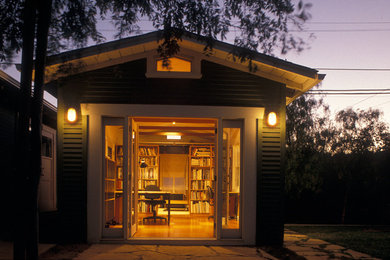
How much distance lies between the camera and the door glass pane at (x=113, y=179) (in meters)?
6.96

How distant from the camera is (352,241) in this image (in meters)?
8.19

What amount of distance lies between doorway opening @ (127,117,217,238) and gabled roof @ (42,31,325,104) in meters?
2.07

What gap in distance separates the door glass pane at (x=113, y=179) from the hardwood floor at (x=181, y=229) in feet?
1.81

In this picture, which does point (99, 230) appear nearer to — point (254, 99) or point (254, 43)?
point (254, 99)

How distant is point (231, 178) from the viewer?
7016 millimetres

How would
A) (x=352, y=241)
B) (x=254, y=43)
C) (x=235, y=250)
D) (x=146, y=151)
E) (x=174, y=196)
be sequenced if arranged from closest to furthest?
1. (x=254, y=43)
2. (x=235, y=250)
3. (x=352, y=241)
4. (x=146, y=151)
5. (x=174, y=196)

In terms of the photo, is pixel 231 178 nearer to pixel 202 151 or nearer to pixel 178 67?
pixel 178 67

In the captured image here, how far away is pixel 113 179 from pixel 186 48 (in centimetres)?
301

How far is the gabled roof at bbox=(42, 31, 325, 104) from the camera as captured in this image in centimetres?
637

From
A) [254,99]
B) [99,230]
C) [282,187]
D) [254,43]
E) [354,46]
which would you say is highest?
[354,46]

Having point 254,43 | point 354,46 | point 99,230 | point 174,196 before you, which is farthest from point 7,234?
point 354,46

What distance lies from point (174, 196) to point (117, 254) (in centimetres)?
758

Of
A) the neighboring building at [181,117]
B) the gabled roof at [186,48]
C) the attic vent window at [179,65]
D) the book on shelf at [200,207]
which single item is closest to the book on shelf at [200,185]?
the book on shelf at [200,207]

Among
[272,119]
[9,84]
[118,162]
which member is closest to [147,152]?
[118,162]
